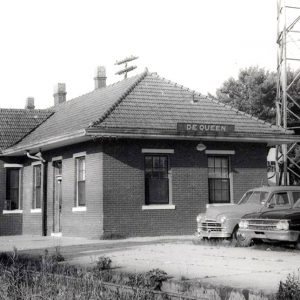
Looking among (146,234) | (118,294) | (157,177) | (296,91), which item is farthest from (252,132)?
(296,91)

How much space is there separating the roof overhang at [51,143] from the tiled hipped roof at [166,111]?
894mm

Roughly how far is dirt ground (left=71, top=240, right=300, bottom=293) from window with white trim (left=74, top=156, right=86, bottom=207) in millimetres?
6091

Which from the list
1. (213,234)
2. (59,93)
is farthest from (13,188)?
(213,234)

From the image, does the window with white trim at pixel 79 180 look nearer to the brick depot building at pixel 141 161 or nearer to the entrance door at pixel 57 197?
the brick depot building at pixel 141 161

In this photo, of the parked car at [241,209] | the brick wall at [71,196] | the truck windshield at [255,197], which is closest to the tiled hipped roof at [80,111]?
the brick wall at [71,196]

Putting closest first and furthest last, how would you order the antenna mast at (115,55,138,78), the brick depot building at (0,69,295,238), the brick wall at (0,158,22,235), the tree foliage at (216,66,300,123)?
the brick depot building at (0,69,295,238) → the brick wall at (0,158,22,235) → the antenna mast at (115,55,138,78) → the tree foliage at (216,66,300,123)

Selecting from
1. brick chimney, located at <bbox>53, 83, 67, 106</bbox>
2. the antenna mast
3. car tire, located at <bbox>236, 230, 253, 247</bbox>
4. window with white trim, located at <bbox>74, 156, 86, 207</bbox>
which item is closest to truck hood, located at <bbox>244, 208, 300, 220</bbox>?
car tire, located at <bbox>236, 230, 253, 247</bbox>

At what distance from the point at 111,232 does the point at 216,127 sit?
5496mm

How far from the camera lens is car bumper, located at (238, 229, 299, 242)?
45.5 feet

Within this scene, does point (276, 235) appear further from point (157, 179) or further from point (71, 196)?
point (71, 196)

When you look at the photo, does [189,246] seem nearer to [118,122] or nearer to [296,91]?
[118,122]

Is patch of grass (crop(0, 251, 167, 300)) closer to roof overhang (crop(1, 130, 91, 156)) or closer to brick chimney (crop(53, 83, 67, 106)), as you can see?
roof overhang (crop(1, 130, 91, 156))

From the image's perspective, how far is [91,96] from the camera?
2777 centimetres

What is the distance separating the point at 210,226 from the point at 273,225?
322cm
